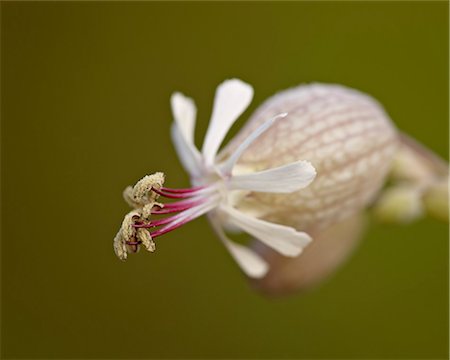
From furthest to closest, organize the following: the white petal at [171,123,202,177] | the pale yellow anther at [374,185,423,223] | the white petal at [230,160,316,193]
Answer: the pale yellow anther at [374,185,423,223] → the white petal at [171,123,202,177] → the white petal at [230,160,316,193]

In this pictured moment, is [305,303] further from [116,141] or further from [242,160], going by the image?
[242,160]

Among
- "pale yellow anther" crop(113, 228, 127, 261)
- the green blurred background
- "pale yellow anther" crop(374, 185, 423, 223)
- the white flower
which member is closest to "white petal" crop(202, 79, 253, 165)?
the white flower

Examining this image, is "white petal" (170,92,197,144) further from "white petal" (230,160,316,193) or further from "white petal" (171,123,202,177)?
"white petal" (230,160,316,193)

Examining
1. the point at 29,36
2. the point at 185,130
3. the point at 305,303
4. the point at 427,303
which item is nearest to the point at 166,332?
the point at 305,303

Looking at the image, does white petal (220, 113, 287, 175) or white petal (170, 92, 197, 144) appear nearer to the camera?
white petal (220, 113, 287, 175)

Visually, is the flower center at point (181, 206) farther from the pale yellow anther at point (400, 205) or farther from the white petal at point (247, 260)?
the pale yellow anther at point (400, 205)

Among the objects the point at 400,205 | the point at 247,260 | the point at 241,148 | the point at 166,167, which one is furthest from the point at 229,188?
the point at 166,167

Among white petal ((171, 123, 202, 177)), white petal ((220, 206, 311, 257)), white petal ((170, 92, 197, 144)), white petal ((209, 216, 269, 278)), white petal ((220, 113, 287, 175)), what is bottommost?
white petal ((220, 206, 311, 257))
